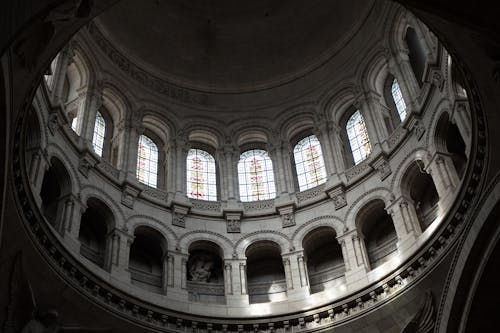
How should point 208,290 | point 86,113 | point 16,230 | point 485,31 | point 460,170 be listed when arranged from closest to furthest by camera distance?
point 485,31, point 16,230, point 460,170, point 208,290, point 86,113

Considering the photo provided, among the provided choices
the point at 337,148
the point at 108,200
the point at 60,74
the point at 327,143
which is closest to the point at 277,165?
the point at 327,143

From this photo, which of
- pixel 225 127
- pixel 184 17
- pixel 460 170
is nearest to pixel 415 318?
pixel 460 170

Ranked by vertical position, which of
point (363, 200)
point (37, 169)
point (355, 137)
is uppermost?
point (355, 137)

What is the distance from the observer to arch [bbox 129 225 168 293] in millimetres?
26547

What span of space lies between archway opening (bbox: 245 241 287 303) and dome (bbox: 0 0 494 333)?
0.08 meters

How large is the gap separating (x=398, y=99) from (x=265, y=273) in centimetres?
930

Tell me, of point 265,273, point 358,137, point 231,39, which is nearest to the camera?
point 265,273

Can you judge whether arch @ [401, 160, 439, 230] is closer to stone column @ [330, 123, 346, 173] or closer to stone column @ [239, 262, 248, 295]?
stone column @ [330, 123, 346, 173]

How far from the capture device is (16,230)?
1953 centimetres

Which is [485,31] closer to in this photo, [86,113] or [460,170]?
[460,170]

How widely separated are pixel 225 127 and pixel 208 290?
9.17 metres

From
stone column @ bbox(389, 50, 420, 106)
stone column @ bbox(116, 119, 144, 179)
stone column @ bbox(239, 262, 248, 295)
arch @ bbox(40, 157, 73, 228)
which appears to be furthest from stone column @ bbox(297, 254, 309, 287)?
arch @ bbox(40, 157, 73, 228)

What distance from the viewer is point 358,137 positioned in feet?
101

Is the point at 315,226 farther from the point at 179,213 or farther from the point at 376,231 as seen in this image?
the point at 179,213
